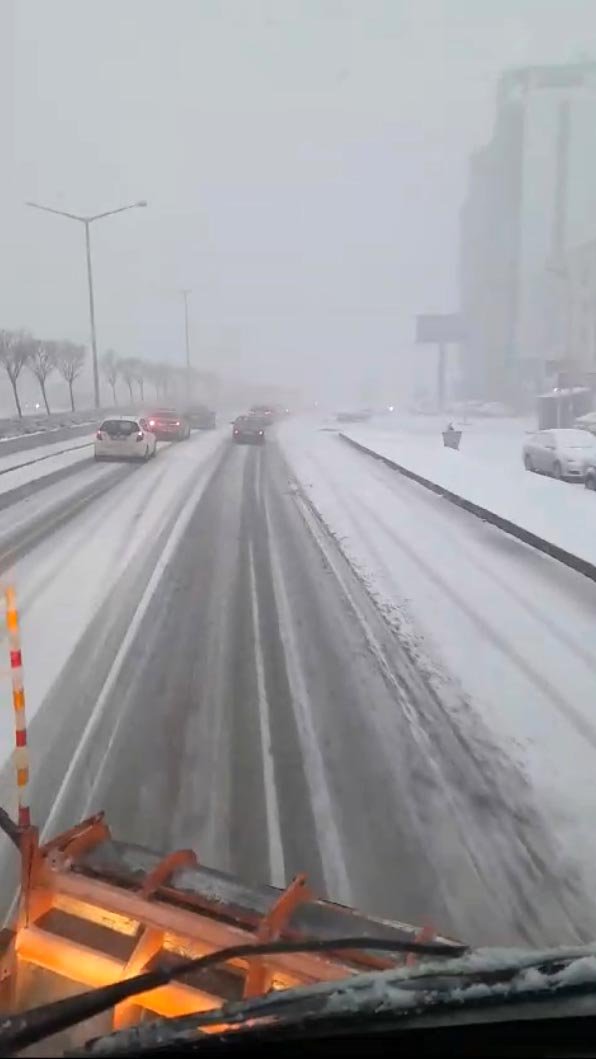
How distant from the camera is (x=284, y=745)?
266 inches

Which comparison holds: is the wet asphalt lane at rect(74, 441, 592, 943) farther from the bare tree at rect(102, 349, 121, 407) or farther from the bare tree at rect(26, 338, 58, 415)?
the bare tree at rect(102, 349, 121, 407)

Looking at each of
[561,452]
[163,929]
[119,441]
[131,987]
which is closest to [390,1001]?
[131,987]

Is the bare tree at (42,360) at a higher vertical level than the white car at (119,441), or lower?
higher

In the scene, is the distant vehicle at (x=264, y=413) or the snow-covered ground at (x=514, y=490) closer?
the snow-covered ground at (x=514, y=490)

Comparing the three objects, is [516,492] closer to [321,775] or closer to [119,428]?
[119,428]

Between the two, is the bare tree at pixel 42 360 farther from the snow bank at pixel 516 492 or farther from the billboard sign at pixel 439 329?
the billboard sign at pixel 439 329

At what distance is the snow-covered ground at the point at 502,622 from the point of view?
6.52m

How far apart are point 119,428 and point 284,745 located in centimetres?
2445

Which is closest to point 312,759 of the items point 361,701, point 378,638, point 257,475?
point 361,701

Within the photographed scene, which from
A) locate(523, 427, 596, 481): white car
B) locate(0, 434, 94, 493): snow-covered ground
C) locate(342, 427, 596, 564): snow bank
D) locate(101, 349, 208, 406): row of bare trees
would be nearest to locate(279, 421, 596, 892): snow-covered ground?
locate(342, 427, 596, 564): snow bank

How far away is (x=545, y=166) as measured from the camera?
4776 inches

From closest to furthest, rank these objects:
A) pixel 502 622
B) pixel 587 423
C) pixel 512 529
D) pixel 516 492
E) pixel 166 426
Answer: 1. pixel 502 622
2. pixel 512 529
3. pixel 516 492
4. pixel 166 426
5. pixel 587 423

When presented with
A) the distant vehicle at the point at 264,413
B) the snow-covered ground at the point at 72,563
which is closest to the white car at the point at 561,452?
the snow-covered ground at the point at 72,563

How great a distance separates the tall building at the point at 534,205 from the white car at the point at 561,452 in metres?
74.8
